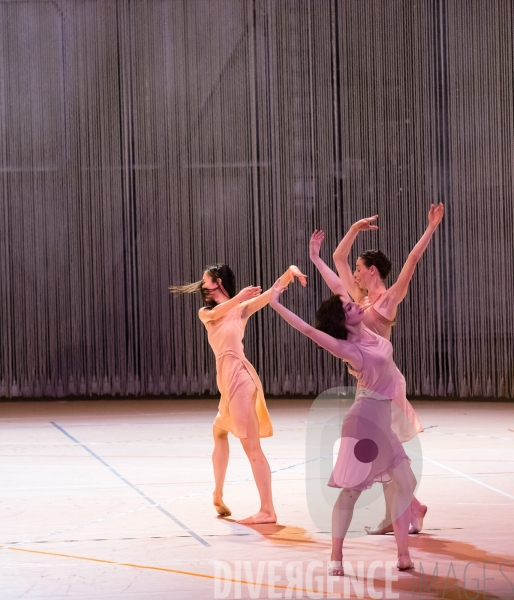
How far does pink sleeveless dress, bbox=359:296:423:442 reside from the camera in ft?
15.2

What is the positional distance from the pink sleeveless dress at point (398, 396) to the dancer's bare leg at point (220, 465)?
3.59 ft

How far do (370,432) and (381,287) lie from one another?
120 cm

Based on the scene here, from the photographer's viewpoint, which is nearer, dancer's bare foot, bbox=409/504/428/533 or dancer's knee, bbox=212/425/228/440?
dancer's bare foot, bbox=409/504/428/533

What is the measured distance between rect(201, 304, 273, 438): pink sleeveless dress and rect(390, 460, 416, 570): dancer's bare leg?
4.21ft

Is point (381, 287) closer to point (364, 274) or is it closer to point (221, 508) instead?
point (364, 274)

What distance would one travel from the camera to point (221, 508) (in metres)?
5.37

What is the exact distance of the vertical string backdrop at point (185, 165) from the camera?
38.6ft

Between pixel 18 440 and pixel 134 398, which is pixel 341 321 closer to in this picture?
pixel 18 440

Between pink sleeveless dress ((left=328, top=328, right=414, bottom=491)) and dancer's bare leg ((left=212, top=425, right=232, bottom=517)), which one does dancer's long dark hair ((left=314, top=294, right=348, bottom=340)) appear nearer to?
pink sleeveless dress ((left=328, top=328, right=414, bottom=491))

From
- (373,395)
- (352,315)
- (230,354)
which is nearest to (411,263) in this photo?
(352,315)

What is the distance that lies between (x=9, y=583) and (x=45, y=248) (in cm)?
831

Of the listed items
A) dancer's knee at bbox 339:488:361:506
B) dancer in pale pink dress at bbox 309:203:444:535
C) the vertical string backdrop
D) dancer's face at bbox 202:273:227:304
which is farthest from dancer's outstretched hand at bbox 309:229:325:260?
the vertical string backdrop

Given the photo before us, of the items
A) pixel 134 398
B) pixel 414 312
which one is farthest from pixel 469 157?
pixel 134 398

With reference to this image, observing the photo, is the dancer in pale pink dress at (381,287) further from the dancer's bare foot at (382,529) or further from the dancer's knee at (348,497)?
the dancer's knee at (348,497)
